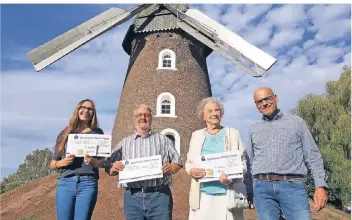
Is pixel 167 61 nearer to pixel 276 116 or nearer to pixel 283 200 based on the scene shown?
pixel 276 116

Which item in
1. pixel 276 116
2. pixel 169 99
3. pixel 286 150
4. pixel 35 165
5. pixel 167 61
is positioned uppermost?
pixel 167 61

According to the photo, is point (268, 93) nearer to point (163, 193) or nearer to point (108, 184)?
point (163, 193)

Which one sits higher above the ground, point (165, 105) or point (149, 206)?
point (165, 105)

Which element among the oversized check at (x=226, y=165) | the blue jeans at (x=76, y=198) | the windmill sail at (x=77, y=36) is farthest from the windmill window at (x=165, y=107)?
the oversized check at (x=226, y=165)

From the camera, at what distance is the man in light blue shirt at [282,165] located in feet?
12.8

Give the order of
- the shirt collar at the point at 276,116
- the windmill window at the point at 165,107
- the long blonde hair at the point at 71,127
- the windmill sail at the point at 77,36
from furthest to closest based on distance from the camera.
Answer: the windmill window at the point at 165,107
the windmill sail at the point at 77,36
the long blonde hair at the point at 71,127
the shirt collar at the point at 276,116

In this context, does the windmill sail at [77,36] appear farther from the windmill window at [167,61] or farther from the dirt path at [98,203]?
the dirt path at [98,203]

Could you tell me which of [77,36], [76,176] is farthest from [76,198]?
[77,36]

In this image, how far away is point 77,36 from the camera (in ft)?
49.7

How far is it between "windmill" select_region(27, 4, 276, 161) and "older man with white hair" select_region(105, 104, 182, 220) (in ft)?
34.4

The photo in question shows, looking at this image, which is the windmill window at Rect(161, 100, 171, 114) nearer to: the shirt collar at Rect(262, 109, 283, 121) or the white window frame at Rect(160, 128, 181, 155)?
the white window frame at Rect(160, 128, 181, 155)

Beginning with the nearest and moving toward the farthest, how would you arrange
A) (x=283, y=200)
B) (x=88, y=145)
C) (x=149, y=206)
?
1. (x=283, y=200)
2. (x=149, y=206)
3. (x=88, y=145)

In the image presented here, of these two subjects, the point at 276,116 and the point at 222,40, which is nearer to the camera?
the point at 276,116

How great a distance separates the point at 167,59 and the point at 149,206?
12.5 meters
